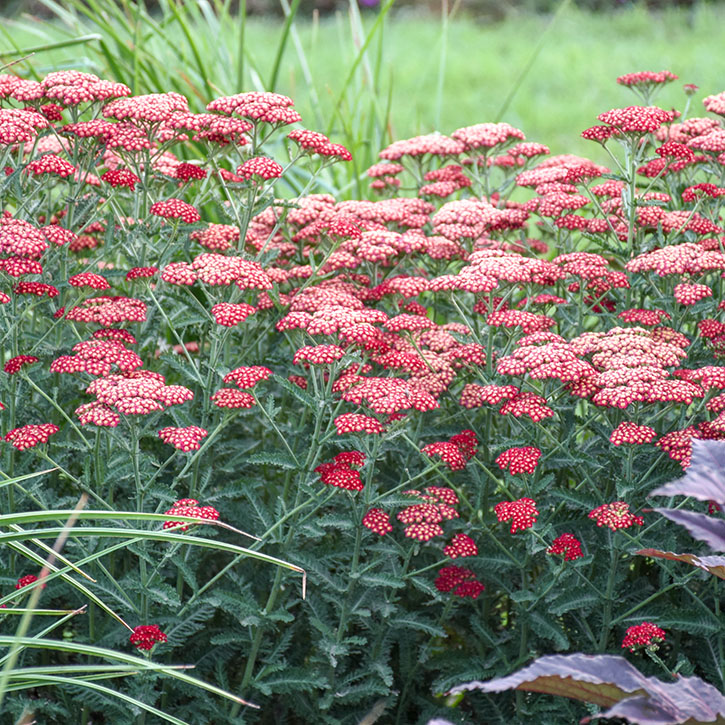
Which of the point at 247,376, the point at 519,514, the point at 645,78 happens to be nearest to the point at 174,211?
the point at 247,376

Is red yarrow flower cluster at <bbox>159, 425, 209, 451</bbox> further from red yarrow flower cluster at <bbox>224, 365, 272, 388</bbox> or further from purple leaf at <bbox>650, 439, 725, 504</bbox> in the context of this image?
purple leaf at <bbox>650, 439, 725, 504</bbox>

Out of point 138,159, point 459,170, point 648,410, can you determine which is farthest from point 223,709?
point 459,170

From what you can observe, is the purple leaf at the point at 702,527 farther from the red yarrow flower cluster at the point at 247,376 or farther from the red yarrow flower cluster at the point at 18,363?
the red yarrow flower cluster at the point at 18,363

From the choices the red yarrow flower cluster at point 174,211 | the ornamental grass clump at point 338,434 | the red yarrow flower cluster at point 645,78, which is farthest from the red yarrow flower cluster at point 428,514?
the red yarrow flower cluster at point 645,78

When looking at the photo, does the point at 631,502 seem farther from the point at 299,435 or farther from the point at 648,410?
the point at 299,435

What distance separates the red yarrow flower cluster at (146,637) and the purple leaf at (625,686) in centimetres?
103

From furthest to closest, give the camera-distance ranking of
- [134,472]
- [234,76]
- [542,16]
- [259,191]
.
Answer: [542,16] → [234,76] → [259,191] → [134,472]

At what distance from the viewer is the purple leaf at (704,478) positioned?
6.57 feet

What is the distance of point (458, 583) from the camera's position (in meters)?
2.92

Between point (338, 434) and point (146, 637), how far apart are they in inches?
32.9

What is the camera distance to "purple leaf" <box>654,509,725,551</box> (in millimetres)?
2031

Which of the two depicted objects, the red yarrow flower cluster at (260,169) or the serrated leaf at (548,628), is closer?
the serrated leaf at (548,628)

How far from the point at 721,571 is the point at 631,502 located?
2.08ft

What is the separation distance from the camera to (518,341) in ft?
10.1
